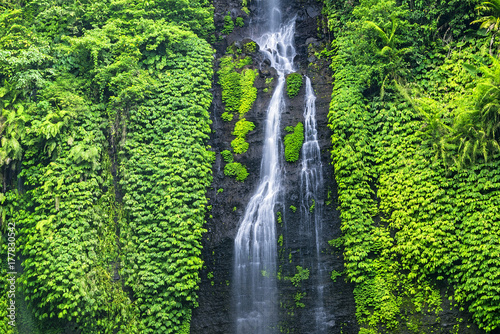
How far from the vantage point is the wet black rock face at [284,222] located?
34.7ft

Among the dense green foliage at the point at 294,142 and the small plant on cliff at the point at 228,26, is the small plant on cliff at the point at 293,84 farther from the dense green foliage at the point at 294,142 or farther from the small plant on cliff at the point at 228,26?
the small plant on cliff at the point at 228,26

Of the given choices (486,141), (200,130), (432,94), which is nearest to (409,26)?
(432,94)

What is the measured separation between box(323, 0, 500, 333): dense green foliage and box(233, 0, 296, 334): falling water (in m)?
2.11

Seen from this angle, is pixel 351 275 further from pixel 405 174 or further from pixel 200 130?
pixel 200 130

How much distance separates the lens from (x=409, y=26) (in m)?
12.2

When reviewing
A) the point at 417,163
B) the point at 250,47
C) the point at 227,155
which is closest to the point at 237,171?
the point at 227,155

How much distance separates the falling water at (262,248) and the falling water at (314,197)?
893 millimetres

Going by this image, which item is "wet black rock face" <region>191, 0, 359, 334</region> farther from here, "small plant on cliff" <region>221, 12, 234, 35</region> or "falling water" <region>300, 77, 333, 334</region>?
"small plant on cliff" <region>221, 12, 234, 35</region>

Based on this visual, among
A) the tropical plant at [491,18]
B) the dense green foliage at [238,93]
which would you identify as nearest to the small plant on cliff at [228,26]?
the dense green foliage at [238,93]

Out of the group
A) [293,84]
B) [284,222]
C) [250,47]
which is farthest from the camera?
[250,47]

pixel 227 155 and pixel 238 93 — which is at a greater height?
pixel 238 93

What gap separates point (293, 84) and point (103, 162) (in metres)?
7.33

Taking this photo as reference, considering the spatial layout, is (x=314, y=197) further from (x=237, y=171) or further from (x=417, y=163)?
(x=417, y=163)

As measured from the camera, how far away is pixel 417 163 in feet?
35.1
